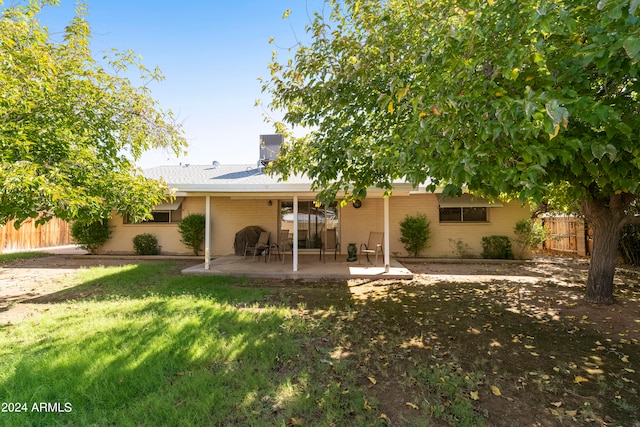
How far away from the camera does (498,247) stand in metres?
11.0

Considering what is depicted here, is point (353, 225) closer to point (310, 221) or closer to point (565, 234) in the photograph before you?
point (310, 221)

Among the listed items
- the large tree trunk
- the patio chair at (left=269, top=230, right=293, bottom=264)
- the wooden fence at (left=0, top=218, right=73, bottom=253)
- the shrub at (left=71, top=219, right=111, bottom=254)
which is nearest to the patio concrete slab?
the patio chair at (left=269, top=230, right=293, bottom=264)

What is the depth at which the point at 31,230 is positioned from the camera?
15.3 meters

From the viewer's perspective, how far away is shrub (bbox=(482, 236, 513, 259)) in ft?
36.1

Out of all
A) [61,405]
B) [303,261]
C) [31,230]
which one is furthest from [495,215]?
[31,230]

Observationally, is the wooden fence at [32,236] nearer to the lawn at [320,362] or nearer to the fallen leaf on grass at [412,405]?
the lawn at [320,362]

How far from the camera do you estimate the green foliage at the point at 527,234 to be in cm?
1084

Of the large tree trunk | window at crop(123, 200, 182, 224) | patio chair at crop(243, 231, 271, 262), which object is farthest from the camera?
window at crop(123, 200, 182, 224)

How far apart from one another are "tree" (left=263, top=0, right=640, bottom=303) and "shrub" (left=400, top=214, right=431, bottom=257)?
566 cm

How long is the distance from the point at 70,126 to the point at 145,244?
24.7ft

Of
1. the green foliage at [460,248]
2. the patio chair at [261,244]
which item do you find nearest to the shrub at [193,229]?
the patio chair at [261,244]

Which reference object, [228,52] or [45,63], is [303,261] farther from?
[45,63]

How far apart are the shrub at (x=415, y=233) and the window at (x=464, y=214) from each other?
2.61 ft

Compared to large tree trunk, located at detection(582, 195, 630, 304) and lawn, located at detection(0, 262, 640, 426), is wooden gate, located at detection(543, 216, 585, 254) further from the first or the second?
lawn, located at detection(0, 262, 640, 426)
